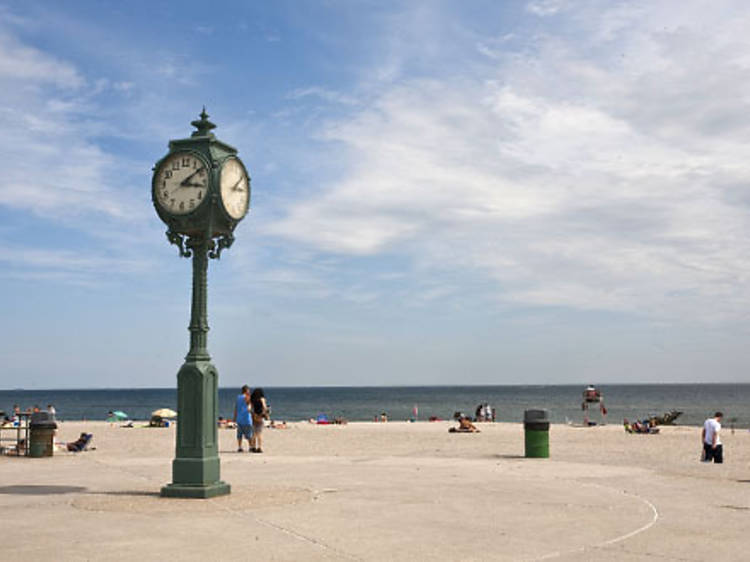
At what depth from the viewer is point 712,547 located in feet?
25.8

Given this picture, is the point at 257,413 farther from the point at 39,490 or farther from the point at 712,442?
the point at 712,442

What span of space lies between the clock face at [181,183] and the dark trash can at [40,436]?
9.20 meters

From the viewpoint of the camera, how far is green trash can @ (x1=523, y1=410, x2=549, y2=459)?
59.5ft

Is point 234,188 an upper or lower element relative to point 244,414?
upper

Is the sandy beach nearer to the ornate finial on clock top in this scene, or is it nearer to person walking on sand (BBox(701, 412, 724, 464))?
person walking on sand (BBox(701, 412, 724, 464))

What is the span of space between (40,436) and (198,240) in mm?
9423

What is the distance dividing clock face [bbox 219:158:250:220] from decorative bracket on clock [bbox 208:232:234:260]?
0.94ft

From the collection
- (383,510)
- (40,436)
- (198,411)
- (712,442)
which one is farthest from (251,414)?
(383,510)

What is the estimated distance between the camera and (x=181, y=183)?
37.7 ft

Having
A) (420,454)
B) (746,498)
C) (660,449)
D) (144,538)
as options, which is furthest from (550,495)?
(660,449)

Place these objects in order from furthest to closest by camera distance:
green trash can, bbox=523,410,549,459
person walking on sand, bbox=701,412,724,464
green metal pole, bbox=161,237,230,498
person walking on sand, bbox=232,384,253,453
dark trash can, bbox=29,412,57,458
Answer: person walking on sand, bbox=232,384,253,453
dark trash can, bbox=29,412,57,458
person walking on sand, bbox=701,412,724,464
green trash can, bbox=523,410,549,459
green metal pole, bbox=161,237,230,498

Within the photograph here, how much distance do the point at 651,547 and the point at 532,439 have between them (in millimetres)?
10688

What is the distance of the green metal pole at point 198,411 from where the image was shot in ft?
36.0

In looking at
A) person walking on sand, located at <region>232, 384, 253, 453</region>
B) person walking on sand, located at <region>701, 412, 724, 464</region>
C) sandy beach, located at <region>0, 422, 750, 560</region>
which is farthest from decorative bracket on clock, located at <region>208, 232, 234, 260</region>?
person walking on sand, located at <region>701, 412, 724, 464</region>
